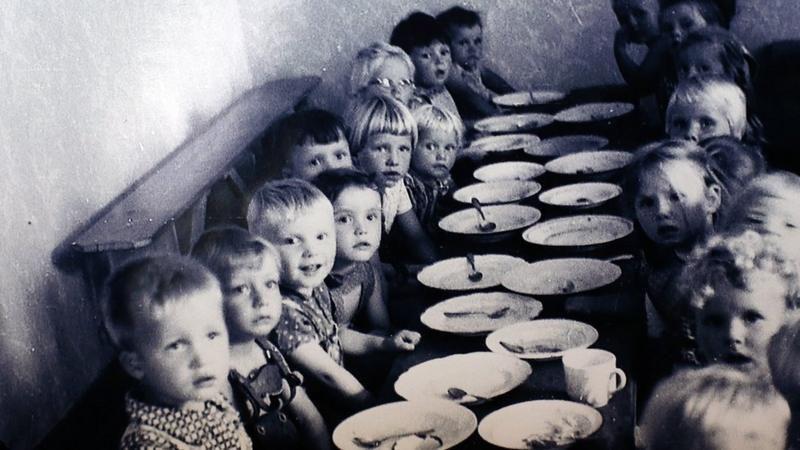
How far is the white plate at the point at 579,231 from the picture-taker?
2092 mm

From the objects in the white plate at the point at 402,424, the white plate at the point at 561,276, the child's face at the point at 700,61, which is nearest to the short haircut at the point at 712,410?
the white plate at the point at 561,276

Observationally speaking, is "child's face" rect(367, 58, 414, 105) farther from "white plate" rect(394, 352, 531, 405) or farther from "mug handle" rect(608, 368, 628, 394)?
"mug handle" rect(608, 368, 628, 394)

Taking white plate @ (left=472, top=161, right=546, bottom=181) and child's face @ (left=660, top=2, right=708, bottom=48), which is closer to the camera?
child's face @ (left=660, top=2, right=708, bottom=48)

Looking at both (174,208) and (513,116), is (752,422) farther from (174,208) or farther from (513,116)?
(513,116)

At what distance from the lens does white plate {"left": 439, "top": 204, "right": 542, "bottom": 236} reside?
224cm

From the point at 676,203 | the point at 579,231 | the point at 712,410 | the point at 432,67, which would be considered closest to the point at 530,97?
the point at 432,67

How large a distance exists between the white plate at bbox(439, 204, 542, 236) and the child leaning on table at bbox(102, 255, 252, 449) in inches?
35.5

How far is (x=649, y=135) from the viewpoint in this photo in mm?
2686

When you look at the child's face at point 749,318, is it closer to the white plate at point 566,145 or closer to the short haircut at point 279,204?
the short haircut at point 279,204

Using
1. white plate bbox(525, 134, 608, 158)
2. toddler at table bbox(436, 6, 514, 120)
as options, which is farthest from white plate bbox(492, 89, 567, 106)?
white plate bbox(525, 134, 608, 158)

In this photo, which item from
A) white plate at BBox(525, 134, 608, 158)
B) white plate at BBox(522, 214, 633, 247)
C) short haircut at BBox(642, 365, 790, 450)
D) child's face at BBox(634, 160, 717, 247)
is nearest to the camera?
short haircut at BBox(642, 365, 790, 450)

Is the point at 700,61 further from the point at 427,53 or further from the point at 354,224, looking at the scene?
the point at 354,224

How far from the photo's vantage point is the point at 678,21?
255 cm

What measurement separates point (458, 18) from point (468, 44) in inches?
6.1
